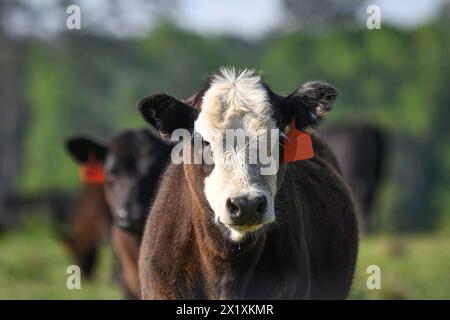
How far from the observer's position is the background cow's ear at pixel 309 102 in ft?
25.5

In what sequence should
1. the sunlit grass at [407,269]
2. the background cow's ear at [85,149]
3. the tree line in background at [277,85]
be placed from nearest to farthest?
the sunlit grass at [407,269]
the background cow's ear at [85,149]
the tree line in background at [277,85]

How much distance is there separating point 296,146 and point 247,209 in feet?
3.45

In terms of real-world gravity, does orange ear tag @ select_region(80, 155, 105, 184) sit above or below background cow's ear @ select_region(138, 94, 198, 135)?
below

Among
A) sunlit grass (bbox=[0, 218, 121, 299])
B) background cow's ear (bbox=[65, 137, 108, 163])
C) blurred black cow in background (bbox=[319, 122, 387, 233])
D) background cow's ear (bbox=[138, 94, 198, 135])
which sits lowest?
sunlit grass (bbox=[0, 218, 121, 299])

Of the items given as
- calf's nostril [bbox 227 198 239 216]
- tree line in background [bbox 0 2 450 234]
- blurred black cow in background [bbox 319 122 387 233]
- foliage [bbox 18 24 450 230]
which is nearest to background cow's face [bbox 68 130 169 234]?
calf's nostril [bbox 227 198 239 216]

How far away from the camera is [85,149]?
12.2m

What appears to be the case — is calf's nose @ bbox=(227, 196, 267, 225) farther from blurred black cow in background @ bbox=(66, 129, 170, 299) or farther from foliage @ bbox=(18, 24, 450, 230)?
foliage @ bbox=(18, 24, 450, 230)

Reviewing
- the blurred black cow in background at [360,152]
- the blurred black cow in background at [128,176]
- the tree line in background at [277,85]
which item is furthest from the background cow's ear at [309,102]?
the tree line in background at [277,85]

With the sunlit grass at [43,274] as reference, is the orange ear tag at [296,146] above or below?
above

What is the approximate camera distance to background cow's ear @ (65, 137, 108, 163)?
1210 centimetres

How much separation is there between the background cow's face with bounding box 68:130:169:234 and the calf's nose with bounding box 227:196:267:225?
379 cm

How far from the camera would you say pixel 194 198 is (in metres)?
7.58

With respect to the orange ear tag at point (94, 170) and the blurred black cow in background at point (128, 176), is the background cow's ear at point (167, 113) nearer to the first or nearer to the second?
the blurred black cow in background at point (128, 176)

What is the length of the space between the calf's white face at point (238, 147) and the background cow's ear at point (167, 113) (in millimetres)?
134
